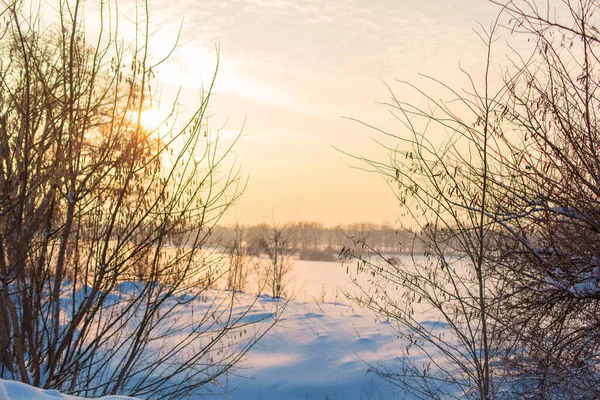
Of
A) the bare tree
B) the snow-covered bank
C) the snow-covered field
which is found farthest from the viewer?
the bare tree

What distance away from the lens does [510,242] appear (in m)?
4.94

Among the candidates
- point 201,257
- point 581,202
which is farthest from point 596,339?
point 201,257

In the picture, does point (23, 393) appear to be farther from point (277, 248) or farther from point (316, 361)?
point (277, 248)

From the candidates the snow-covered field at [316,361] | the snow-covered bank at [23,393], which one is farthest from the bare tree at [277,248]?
the snow-covered bank at [23,393]

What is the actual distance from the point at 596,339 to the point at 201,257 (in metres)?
3.30

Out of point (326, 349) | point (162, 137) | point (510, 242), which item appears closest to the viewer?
point (162, 137)

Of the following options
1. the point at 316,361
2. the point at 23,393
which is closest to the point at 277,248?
the point at 316,361

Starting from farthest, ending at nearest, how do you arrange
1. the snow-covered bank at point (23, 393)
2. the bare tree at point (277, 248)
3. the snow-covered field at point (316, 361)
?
1. the bare tree at point (277, 248)
2. the snow-covered field at point (316, 361)
3. the snow-covered bank at point (23, 393)

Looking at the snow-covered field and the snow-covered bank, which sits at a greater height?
the snow-covered bank

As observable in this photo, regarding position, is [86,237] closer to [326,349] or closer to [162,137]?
[162,137]

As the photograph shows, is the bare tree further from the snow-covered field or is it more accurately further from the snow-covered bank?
the snow-covered bank

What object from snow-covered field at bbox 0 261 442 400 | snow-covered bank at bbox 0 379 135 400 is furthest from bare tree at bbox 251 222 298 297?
snow-covered bank at bbox 0 379 135 400

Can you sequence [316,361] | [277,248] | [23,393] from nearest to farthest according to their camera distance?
[23,393] < [316,361] < [277,248]

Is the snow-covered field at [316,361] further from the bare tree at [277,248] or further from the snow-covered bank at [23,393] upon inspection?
the snow-covered bank at [23,393]
